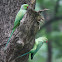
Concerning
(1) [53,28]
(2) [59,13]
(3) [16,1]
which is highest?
(3) [16,1]

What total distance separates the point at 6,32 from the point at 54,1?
4.16m

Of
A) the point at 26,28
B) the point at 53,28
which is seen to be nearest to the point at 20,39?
the point at 26,28

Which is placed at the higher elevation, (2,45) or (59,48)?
(2,45)

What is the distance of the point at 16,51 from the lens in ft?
6.33

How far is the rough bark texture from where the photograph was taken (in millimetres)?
1842

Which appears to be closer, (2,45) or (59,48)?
(2,45)

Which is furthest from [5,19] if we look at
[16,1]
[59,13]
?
[59,13]

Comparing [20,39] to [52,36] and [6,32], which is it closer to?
[6,32]

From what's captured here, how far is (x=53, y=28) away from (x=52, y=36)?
79.5 inches

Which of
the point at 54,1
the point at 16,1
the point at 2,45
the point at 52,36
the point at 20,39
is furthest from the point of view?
the point at 54,1

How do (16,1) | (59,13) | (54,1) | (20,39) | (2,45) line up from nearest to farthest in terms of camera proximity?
1. (20,39)
2. (2,45)
3. (16,1)
4. (59,13)
5. (54,1)

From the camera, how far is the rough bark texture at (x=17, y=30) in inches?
72.5

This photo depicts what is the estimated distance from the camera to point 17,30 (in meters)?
2.02

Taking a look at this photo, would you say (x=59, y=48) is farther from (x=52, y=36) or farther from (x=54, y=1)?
(x=54, y=1)
